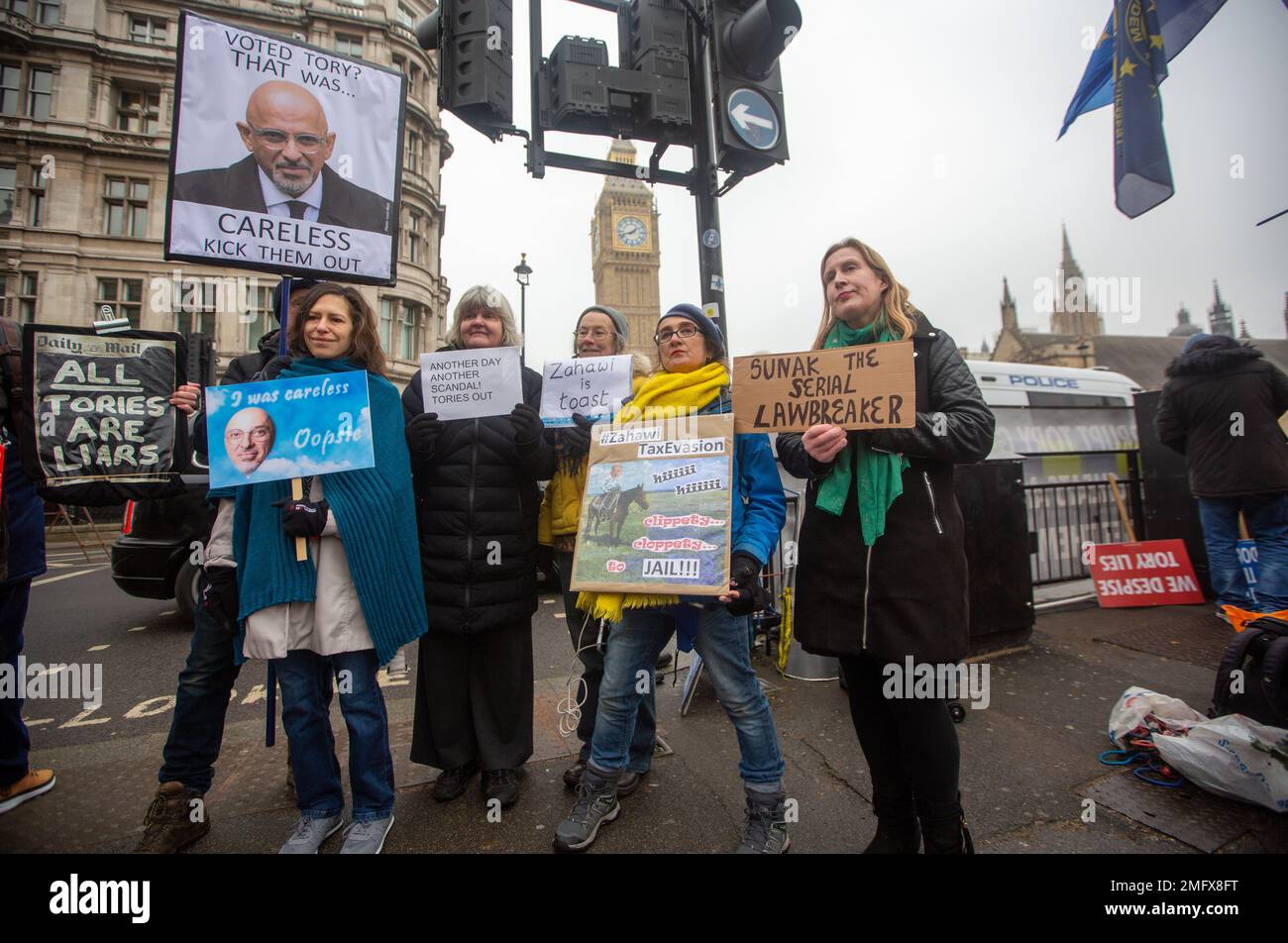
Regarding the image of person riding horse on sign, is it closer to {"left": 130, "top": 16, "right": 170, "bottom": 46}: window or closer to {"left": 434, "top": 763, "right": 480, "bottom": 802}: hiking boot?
{"left": 434, "top": 763, "right": 480, "bottom": 802}: hiking boot

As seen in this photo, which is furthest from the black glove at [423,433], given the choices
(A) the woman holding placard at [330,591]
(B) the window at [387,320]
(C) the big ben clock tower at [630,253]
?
(C) the big ben clock tower at [630,253]

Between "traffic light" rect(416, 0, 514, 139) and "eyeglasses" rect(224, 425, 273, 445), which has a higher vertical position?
"traffic light" rect(416, 0, 514, 139)

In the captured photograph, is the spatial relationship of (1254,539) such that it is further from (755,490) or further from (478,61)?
(478,61)

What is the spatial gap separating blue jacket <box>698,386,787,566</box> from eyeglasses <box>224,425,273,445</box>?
1.62 m

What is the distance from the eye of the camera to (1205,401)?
4.52 m

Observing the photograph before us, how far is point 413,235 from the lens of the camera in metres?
28.9

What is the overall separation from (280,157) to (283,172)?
0.23ft

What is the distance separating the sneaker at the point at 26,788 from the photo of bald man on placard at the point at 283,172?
9.06 ft

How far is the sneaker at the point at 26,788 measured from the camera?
261 cm

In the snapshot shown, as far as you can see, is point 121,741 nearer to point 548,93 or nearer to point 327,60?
point 327,60

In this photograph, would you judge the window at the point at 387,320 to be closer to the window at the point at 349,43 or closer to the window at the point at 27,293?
the window at the point at 349,43

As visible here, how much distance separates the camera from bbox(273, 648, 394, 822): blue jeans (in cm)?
220

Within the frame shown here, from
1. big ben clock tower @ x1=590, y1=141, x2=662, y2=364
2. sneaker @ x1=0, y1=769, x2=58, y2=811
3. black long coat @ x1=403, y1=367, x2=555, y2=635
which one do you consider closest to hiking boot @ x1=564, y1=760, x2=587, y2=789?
black long coat @ x1=403, y1=367, x2=555, y2=635
